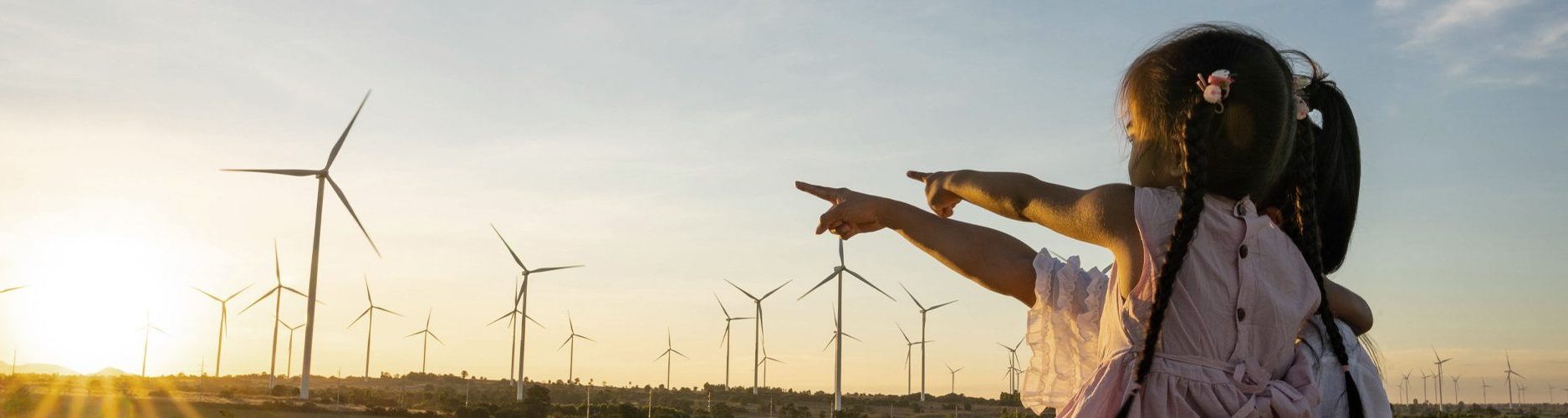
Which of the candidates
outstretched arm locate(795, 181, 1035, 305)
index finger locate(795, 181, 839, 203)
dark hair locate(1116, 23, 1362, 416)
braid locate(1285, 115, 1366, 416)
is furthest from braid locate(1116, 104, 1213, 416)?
index finger locate(795, 181, 839, 203)

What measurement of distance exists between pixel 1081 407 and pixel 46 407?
59.9 meters

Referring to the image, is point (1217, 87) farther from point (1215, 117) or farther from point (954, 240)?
point (954, 240)

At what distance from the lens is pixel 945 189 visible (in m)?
3.04

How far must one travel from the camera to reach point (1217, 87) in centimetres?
263

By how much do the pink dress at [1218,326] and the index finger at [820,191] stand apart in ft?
3.44

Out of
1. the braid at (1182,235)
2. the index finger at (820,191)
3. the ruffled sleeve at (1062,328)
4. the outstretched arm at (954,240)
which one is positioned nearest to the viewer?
the braid at (1182,235)

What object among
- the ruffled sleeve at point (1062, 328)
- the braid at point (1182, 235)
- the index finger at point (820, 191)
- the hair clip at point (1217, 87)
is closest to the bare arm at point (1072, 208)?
the braid at point (1182, 235)

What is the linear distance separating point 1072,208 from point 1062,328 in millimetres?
593

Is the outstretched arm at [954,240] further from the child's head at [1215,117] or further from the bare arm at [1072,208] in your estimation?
the child's head at [1215,117]

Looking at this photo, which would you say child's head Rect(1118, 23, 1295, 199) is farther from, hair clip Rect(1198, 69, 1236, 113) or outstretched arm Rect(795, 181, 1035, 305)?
outstretched arm Rect(795, 181, 1035, 305)

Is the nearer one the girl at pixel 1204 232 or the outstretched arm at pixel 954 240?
the girl at pixel 1204 232

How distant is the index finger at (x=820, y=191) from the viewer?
11.7 feet

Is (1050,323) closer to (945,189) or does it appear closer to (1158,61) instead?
(945,189)

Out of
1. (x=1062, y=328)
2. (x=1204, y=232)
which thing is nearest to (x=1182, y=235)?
(x=1204, y=232)
